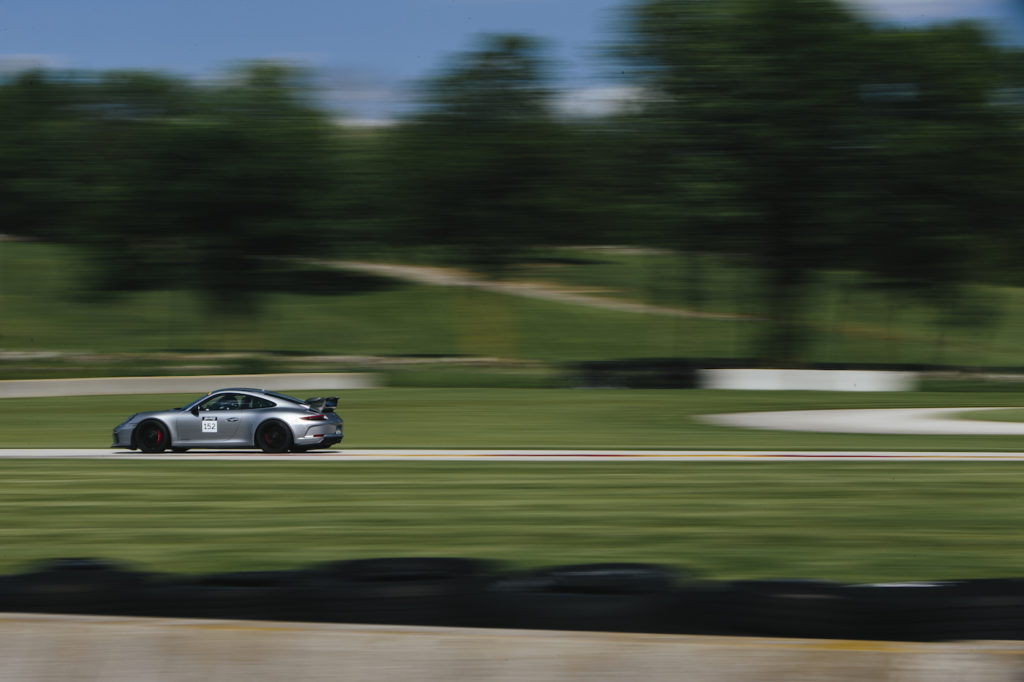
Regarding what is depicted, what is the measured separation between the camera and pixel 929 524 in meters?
11.2

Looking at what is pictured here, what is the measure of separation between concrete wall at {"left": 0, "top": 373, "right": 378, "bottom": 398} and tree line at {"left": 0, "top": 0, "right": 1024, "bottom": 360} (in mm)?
14931

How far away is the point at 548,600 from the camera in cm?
610

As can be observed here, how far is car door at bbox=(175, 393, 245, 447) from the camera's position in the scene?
17.4 m

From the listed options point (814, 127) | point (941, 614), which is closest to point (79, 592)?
point (941, 614)

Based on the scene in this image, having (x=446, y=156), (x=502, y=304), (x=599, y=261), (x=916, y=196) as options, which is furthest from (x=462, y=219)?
(x=599, y=261)

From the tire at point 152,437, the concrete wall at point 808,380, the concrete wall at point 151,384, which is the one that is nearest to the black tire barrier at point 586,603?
the tire at point 152,437

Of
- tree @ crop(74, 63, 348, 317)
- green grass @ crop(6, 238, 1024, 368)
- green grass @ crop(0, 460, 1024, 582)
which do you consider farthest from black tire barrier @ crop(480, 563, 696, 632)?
tree @ crop(74, 63, 348, 317)

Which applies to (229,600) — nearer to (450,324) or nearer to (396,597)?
(396,597)

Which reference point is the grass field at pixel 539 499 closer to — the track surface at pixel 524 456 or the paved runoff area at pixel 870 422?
the track surface at pixel 524 456

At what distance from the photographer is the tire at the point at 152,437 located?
17828 millimetres

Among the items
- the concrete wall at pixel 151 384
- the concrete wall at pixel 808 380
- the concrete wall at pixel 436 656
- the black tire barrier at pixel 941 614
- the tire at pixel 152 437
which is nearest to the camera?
the concrete wall at pixel 436 656

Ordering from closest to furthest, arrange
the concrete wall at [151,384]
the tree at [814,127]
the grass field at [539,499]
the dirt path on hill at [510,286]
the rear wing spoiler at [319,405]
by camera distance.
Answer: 1. the grass field at [539,499]
2. the rear wing spoiler at [319,405]
3. the concrete wall at [151,384]
4. the tree at [814,127]
5. the dirt path on hill at [510,286]

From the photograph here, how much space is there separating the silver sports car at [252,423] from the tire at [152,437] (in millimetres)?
37

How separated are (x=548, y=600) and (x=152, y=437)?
12980mm
